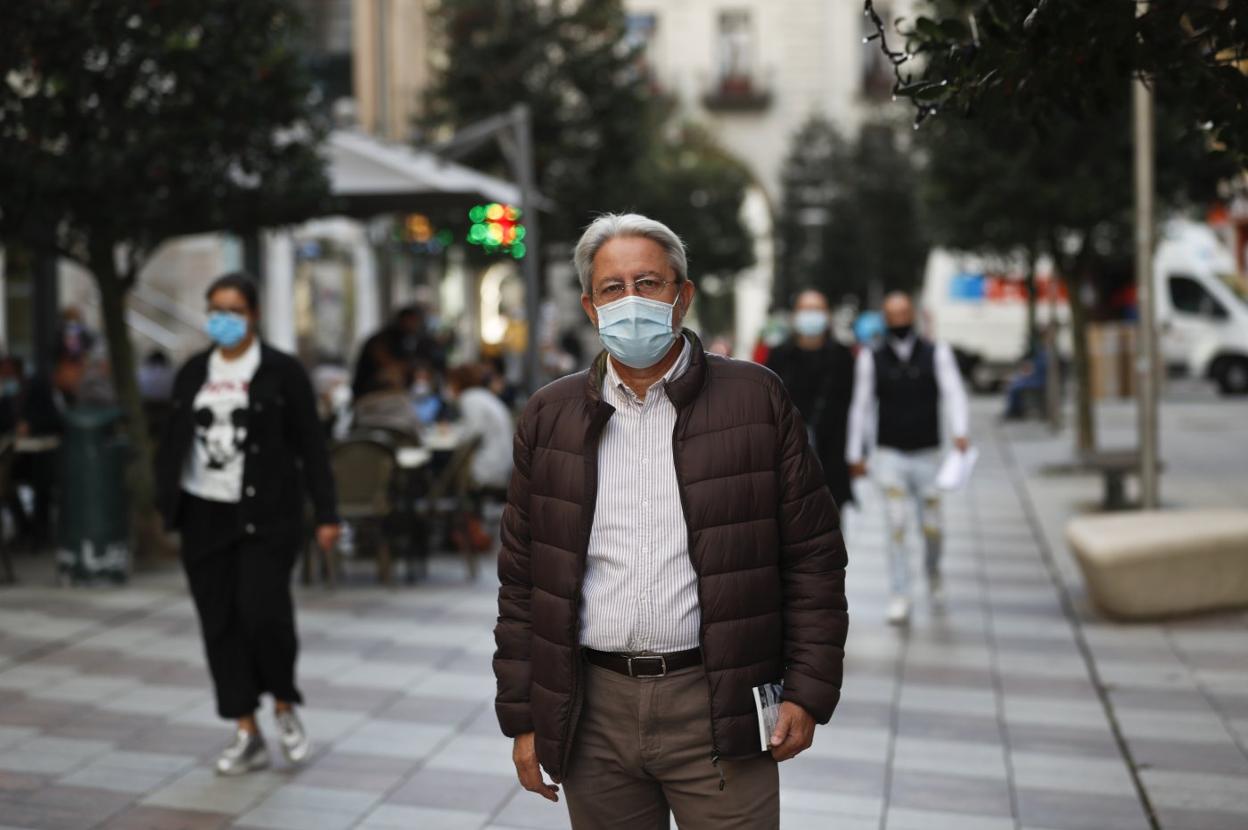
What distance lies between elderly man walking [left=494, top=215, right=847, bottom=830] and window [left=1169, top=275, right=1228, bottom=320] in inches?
1215

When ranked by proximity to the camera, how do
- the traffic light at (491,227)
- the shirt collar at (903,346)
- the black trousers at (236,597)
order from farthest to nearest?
the traffic light at (491,227), the shirt collar at (903,346), the black trousers at (236,597)

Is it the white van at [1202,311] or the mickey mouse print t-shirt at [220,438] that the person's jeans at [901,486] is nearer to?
the mickey mouse print t-shirt at [220,438]

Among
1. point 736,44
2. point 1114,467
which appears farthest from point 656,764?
point 736,44

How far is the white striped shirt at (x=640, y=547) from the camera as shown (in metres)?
3.35

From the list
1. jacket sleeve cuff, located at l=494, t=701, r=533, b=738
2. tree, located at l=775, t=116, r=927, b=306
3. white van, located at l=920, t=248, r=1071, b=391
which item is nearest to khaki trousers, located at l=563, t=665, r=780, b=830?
jacket sleeve cuff, located at l=494, t=701, r=533, b=738


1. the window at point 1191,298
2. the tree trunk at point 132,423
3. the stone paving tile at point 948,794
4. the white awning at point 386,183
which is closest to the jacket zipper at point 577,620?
the stone paving tile at point 948,794

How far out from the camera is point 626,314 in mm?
3334

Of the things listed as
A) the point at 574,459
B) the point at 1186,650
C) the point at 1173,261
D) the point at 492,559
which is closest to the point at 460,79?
the point at 492,559

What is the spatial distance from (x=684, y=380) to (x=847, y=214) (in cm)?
4789

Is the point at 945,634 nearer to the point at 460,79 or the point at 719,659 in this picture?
the point at 719,659

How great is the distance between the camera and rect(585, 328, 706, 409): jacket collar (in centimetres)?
334

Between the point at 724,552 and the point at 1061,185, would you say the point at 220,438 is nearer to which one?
the point at 724,552

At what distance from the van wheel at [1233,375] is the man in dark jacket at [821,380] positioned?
24.3m

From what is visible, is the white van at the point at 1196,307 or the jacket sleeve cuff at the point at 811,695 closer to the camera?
the jacket sleeve cuff at the point at 811,695
